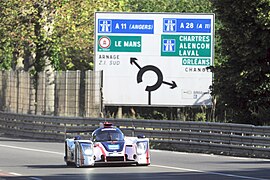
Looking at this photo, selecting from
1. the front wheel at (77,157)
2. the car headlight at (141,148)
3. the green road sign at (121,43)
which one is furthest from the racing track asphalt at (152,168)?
the green road sign at (121,43)

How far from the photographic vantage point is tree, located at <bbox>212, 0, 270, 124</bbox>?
94.2ft

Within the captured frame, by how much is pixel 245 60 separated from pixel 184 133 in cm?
328

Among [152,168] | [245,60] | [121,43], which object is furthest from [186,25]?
[152,168]

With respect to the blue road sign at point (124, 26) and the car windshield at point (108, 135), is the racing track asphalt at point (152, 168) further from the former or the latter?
the blue road sign at point (124, 26)

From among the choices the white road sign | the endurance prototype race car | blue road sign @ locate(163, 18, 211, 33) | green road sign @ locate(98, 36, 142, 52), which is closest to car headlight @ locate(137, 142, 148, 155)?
the endurance prototype race car

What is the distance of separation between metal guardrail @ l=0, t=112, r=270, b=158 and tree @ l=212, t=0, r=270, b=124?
87.6 inches

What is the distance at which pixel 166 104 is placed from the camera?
123ft

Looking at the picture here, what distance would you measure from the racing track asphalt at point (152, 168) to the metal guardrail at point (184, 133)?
580 mm

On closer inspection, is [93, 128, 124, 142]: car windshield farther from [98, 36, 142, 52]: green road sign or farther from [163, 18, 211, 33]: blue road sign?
[163, 18, 211, 33]: blue road sign

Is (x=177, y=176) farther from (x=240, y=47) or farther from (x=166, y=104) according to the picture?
(x=166, y=104)

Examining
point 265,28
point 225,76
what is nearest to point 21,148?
point 225,76

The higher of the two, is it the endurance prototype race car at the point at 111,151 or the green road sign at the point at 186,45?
the green road sign at the point at 186,45

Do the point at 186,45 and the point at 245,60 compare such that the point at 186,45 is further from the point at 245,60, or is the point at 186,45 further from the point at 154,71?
the point at 245,60

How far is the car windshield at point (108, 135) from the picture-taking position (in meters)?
21.3
